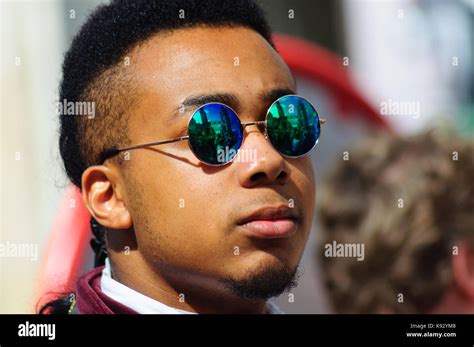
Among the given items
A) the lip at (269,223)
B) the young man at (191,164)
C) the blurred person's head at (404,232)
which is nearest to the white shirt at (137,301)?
the young man at (191,164)

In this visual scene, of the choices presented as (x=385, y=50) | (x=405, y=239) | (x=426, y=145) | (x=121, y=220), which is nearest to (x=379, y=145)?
(x=426, y=145)

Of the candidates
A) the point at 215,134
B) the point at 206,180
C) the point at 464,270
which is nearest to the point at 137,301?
the point at 206,180

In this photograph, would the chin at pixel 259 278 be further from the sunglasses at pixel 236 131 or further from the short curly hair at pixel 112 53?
the short curly hair at pixel 112 53

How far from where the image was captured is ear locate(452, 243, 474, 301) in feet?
12.1

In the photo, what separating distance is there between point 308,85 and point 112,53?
2520 millimetres

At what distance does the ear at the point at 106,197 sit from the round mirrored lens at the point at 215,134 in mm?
298

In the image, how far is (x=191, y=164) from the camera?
2549 millimetres

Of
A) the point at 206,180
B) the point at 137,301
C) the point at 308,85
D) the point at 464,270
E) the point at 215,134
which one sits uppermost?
the point at 308,85

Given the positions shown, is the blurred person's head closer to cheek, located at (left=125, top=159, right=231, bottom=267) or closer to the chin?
the chin

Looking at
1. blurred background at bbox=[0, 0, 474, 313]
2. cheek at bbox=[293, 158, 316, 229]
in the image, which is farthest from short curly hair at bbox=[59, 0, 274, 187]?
cheek at bbox=[293, 158, 316, 229]

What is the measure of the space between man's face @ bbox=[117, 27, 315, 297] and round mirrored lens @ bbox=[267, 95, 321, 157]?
0.03 meters

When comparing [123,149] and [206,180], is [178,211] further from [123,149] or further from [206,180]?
[123,149]

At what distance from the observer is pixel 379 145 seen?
4164 millimetres

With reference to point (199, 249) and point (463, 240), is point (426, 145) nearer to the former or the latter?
point (463, 240)
